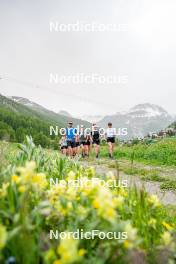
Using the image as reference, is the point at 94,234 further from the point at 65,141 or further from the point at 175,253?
the point at 65,141

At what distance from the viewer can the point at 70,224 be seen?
3357 millimetres

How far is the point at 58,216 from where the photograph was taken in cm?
344

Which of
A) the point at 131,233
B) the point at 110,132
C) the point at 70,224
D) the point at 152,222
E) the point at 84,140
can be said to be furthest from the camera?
the point at 84,140

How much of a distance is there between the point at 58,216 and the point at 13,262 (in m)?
0.72

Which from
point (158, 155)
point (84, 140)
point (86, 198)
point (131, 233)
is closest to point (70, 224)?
point (86, 198)

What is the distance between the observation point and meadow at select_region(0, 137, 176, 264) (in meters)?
2.76

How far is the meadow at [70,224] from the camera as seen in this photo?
9.05 ft

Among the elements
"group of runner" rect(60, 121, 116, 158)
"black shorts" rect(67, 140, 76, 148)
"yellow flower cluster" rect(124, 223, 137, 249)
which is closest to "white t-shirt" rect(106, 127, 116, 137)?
"group of runner" rect(60, 121, 116, 158)

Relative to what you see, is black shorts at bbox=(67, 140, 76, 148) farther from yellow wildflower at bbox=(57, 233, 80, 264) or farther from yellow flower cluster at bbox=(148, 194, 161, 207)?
yellow wildflower at bbox=(57, 233, 80, 264)

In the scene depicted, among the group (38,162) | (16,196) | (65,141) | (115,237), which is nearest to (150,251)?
(115,237)

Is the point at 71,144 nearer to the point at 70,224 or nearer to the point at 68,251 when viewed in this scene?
the point at 70,224

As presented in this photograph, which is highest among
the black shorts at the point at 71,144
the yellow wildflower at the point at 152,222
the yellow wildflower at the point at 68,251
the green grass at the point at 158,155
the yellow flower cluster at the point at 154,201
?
the yellow wildflower at the point at 68,251

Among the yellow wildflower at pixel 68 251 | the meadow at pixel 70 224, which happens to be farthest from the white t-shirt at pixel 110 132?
the yellow wildflower at pixel 68 251

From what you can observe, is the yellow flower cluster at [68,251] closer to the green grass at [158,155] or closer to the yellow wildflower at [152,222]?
the yellow wildflower at [152,222]
